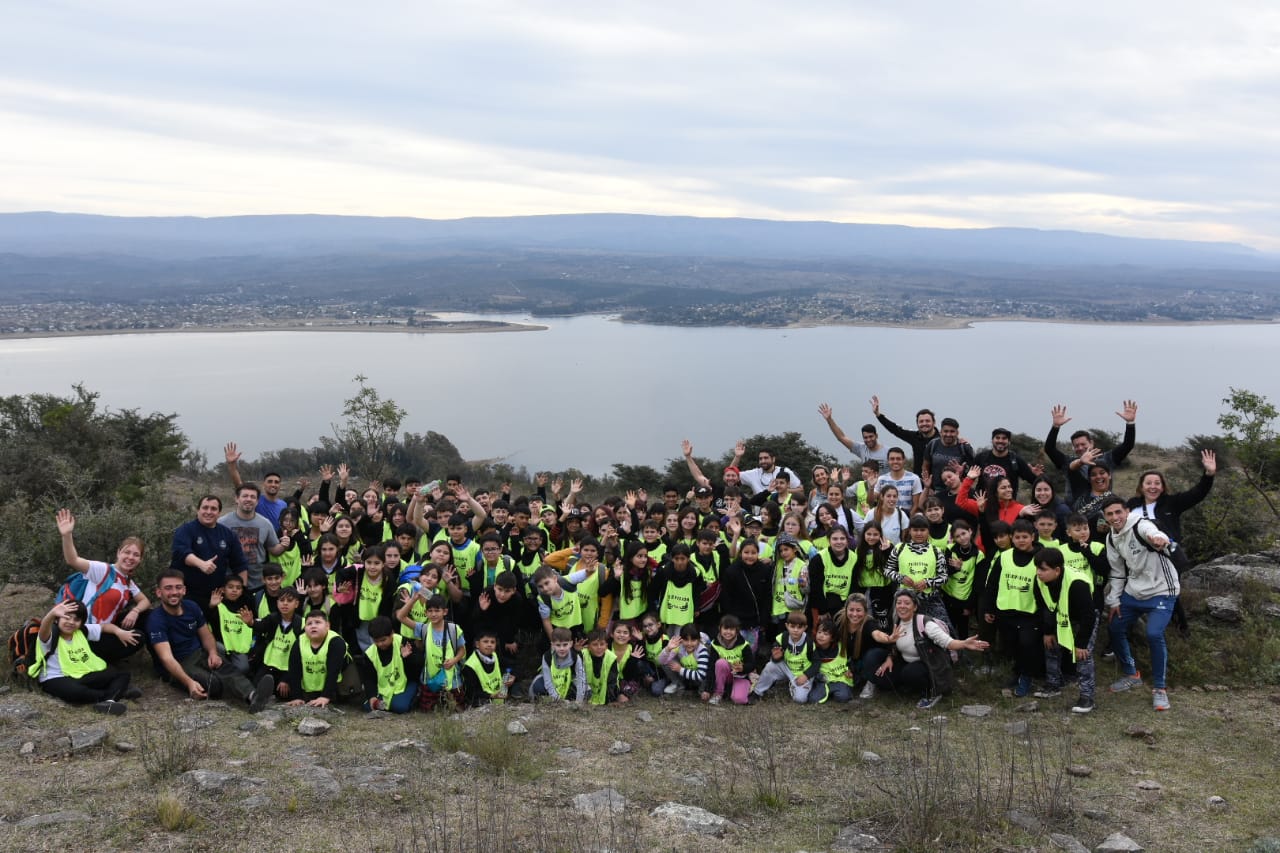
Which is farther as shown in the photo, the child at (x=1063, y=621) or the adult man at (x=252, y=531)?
the adult man at (x=252, y=531)

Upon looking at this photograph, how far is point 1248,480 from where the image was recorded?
10.3 metres

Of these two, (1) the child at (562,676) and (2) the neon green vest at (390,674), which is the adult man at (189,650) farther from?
(1) the child at (562,676)

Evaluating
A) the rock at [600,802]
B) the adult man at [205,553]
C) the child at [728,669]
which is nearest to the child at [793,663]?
the child at [728,669]

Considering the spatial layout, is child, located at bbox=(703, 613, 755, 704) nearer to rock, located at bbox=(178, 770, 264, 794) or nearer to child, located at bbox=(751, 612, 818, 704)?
child, located at bbox=(751, 612, 818, 704)

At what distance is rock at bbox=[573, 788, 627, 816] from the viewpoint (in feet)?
15.1

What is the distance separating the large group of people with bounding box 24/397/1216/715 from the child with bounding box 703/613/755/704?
0.06 ft

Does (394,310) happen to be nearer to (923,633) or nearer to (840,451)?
(840,451)

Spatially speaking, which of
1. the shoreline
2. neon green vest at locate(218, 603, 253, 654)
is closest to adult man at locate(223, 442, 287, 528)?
neon green vest at locate(218, 603, 253, 654)

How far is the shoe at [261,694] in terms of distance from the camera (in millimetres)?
6062

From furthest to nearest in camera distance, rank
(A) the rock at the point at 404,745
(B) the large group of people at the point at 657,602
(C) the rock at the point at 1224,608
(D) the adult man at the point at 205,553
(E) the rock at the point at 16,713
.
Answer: (C) the rock at the point at 1224,608, (D) the adult man at the point at 205,553, (B) the large group of people at the point at 657,602, (E) the rock at the point at 16,713, (A) the rock at the point at 404,745

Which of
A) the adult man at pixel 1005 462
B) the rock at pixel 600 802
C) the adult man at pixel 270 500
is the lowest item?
the rock at pixel 600 802

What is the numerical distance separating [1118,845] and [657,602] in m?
3.89

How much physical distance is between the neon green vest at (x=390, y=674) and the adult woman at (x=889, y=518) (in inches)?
159

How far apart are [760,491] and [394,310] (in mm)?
140259
